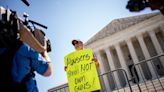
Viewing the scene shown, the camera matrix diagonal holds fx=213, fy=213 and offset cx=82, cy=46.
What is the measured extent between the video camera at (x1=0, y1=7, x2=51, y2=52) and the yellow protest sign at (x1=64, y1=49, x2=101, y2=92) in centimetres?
301

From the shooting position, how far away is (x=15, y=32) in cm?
158

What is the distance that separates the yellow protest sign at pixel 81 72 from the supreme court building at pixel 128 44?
35.1 m

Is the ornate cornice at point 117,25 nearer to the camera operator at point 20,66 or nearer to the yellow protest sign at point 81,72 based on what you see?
the yellow protest sign at point 81,72

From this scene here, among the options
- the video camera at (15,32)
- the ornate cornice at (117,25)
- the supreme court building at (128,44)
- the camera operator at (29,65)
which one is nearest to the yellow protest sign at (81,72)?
the camera operator at (29,65)

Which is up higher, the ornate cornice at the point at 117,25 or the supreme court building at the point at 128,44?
the ornate cornice at the point at 117,25

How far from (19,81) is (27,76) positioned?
0.10 meters

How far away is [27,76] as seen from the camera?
195 cm

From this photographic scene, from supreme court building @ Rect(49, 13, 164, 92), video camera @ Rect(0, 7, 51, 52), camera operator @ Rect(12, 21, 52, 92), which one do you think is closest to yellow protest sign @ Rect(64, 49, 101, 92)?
camera operator @ Rect(12, 21, 52, 92)

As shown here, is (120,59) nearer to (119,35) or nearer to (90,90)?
(119,35)

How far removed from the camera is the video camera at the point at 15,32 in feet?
5.07

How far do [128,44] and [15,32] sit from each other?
136 feet

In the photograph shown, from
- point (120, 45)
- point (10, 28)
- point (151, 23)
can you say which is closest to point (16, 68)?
point (10, 28)

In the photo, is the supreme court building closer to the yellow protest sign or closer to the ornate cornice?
the ornate cornice

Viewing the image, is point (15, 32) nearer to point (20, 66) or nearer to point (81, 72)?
point (20, 66)
